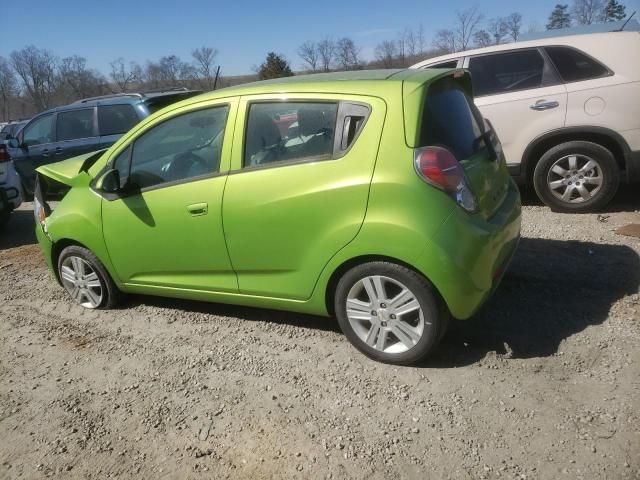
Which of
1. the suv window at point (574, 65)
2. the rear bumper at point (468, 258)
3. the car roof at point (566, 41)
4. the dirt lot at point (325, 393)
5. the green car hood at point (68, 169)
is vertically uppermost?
the car roof at point (566, 41)

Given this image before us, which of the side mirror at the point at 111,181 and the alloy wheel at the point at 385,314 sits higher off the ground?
the side mirror at the point at 111,181

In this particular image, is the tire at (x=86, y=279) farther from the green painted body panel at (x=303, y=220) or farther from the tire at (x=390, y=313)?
the tire at (x=390, y=313)

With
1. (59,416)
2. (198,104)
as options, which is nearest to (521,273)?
(198,104)

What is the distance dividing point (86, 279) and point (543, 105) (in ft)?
15.6

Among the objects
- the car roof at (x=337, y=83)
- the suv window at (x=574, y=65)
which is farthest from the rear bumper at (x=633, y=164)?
the car roof at (x=337, y=83)

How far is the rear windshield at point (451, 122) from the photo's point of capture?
2881 mm

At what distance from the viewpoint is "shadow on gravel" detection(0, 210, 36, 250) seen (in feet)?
22.8

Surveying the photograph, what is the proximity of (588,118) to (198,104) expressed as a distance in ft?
13.0

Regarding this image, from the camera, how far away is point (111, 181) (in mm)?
3633

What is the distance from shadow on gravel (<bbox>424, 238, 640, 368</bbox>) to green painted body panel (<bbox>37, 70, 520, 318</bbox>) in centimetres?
48

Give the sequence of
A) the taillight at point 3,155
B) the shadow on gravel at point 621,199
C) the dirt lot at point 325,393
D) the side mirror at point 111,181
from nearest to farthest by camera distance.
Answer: the dirt lot at point 325,393
the side mirror at point 111,181
the shadow on gravel at point 621,199
the taillight at point 3,155

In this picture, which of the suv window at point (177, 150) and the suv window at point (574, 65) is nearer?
the suv window at point (177, 150)

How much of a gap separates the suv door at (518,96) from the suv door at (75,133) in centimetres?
588

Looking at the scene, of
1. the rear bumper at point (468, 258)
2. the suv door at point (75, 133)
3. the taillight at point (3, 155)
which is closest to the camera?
the rear bumper at point (468, 258)
